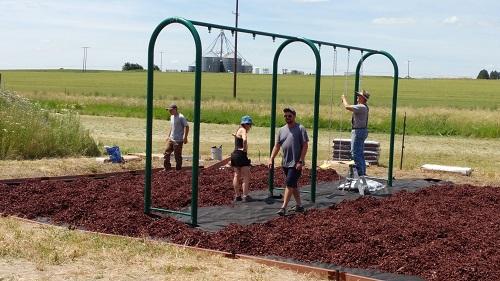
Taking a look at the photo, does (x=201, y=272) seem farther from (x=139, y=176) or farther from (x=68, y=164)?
(x=68, y=164)

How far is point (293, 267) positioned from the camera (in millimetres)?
7801

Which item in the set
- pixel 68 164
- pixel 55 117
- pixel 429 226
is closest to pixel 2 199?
pixel 68 164

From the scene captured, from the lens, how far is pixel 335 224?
9438 mm

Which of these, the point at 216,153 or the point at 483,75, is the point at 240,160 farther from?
the point at 483,75

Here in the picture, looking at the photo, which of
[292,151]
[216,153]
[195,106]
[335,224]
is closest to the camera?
[335,224]

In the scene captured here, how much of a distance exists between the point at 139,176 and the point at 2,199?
3335mm

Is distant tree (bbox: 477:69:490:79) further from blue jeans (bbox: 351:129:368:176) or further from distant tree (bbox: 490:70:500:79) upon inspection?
blue jeans (bbox: 351:129:368:176)

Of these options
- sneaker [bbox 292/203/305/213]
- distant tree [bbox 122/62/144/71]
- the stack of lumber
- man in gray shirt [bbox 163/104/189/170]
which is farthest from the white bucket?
distant tree [bbox 122/62/144/71]

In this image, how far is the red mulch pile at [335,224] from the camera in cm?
795

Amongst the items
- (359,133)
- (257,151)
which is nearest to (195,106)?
(359,133)

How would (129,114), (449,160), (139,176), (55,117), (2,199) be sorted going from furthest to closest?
(129,114), (449,160), (55,117), (139,176), (2,199)

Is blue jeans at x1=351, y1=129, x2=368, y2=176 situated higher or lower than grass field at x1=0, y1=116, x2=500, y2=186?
Result: higher

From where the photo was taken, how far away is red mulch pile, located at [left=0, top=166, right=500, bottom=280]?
7.95m

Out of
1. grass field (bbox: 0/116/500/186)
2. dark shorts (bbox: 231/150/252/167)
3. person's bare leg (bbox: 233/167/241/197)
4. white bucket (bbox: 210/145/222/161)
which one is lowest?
grass field (bbox: 0/116/500/186)
